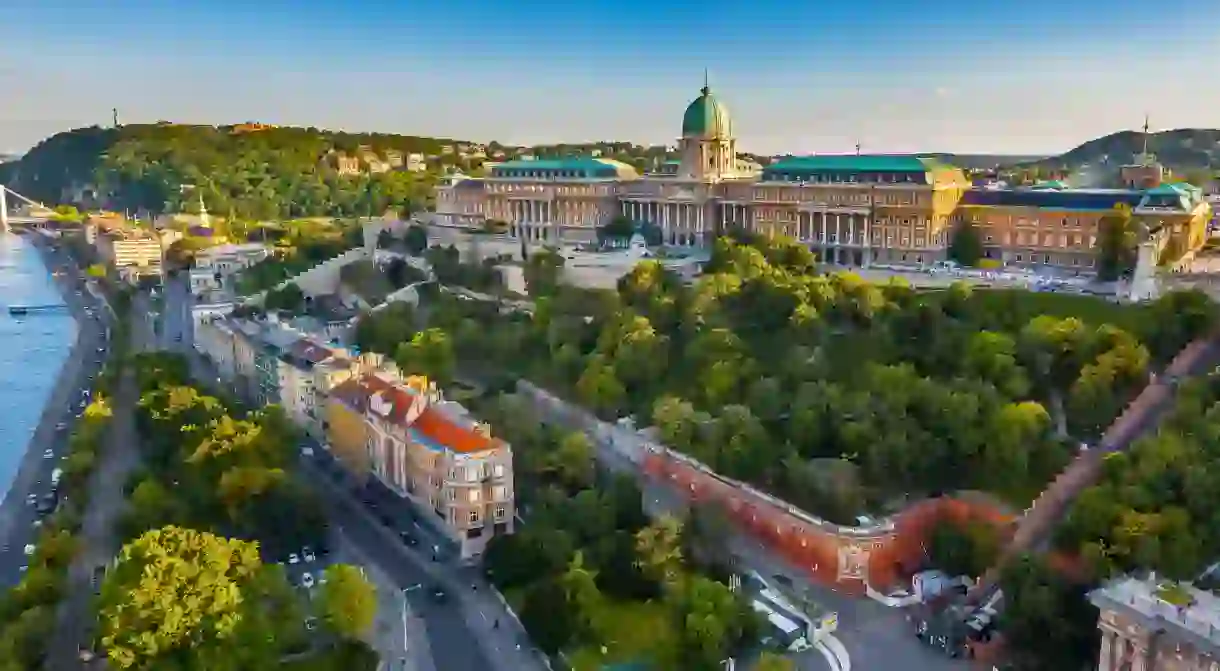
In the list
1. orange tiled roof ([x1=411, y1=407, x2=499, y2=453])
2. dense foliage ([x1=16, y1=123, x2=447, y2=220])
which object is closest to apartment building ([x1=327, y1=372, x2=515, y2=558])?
orange tiled roof ([x1=411, y1=407, x2=499, y2=453])

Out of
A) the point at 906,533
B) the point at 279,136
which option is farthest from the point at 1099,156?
the point at 279,136

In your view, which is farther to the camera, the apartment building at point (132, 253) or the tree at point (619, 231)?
the apartment building at point (132, 253)

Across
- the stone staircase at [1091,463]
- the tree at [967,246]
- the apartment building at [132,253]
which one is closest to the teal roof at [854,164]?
the tree at [967,246]

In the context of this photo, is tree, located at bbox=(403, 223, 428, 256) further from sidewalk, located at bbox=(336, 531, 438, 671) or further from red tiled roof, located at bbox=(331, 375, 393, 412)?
sidewalk, located at bbox=(336, 531, 438, 671)

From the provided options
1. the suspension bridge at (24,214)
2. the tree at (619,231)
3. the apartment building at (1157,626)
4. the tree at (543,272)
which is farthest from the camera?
the suspension bridge at (24,214)

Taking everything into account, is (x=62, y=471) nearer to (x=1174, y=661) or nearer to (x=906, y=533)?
(x=906, y=533)

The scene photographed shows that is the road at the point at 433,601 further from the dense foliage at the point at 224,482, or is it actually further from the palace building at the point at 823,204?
the palace building at the point at 823,204

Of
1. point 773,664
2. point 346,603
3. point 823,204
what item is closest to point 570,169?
point 823,204
